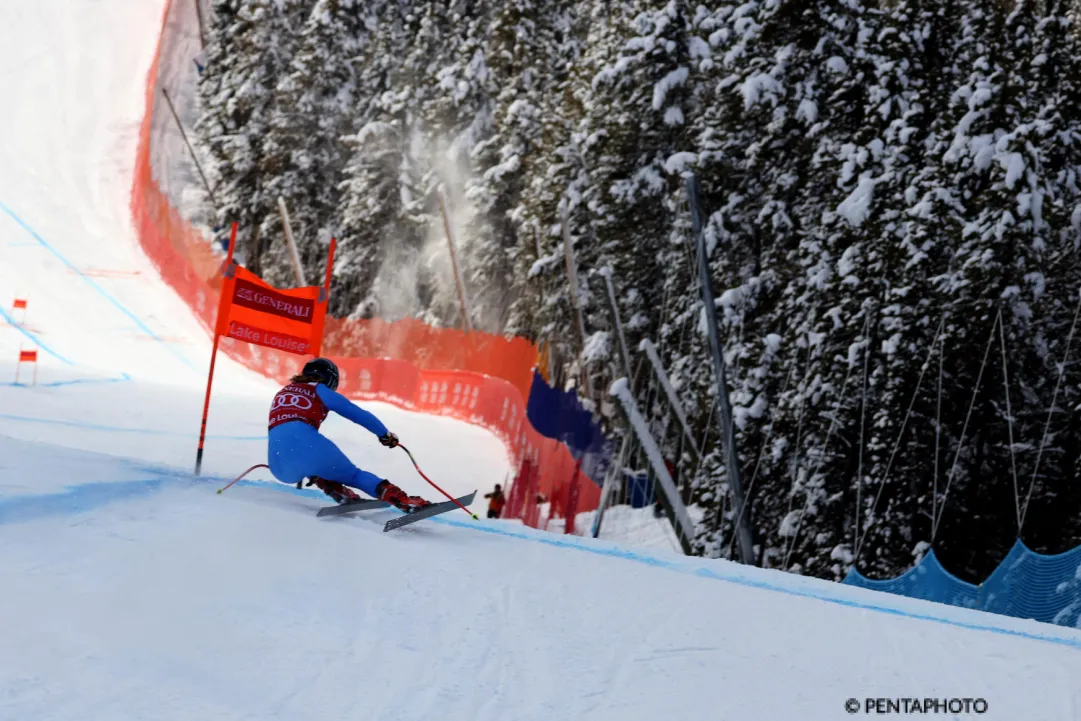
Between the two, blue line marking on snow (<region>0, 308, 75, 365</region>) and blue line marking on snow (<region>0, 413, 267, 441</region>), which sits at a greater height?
blue line marking on snow (<region>0, 308, 75, 365</region>)

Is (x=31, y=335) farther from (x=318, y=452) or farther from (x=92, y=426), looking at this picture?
(x=318, y=452)

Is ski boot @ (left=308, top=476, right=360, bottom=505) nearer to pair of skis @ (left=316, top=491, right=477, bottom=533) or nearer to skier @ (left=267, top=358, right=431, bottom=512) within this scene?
skier @ (left=267, top=358, right=431, bottom=512)

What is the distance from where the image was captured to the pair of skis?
649 centimetres

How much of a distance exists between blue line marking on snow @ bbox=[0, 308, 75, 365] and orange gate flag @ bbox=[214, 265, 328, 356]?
17.2 meters

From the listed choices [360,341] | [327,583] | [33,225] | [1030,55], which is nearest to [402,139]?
[360,341]

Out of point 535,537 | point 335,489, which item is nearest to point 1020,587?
point 535,537

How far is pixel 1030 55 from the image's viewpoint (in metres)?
14.7

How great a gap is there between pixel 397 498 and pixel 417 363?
76.9 feet

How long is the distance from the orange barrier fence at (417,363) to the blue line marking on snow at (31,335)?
214 inches

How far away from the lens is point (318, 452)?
277 inches

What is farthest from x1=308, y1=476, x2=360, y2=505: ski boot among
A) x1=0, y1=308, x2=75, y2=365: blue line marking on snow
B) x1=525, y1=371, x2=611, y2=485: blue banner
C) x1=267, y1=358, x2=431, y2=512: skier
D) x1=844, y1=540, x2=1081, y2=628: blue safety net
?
x1=0, y1=308, x2=75, y2=365: blue line marking on snow

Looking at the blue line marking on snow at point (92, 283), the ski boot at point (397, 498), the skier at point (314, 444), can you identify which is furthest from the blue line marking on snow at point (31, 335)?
the ski boot at point (397, 498)

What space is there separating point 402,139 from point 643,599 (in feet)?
121

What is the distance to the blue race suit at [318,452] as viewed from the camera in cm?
696
